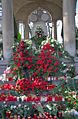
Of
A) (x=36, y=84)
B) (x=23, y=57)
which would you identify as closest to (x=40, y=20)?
(x=23, y=57)

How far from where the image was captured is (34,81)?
36.4ft

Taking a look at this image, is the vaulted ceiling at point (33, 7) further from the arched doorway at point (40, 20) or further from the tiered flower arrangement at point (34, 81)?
the tiered flower arrangement at point (34, 81)

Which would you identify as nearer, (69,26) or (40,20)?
(69,26)

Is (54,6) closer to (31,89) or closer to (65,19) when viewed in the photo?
(65,19)

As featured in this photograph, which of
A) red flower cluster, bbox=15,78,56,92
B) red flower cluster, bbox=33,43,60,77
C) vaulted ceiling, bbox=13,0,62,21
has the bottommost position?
red flower cluster, bbox=15,78,56,92

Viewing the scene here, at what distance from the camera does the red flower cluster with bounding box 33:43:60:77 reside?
11852 mm

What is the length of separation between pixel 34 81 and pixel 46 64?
1.04 metres

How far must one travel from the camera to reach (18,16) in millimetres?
31406

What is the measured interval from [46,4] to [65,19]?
16.6 m

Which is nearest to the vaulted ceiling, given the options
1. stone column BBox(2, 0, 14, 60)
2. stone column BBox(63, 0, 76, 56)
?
stone column BBox(63, 0, 76, 56)

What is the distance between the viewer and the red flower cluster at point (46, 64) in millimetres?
11852

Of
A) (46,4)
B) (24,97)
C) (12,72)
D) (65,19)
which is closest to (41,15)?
(46,4)

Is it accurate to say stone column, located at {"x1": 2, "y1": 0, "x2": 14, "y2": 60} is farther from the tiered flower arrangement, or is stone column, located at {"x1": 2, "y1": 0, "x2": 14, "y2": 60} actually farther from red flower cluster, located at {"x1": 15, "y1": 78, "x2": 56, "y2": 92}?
red flower cluster, located at {"x1": 15, "y1": 78, "x2": 56, "y2": 92}

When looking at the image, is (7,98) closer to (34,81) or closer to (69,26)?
(34,81)
